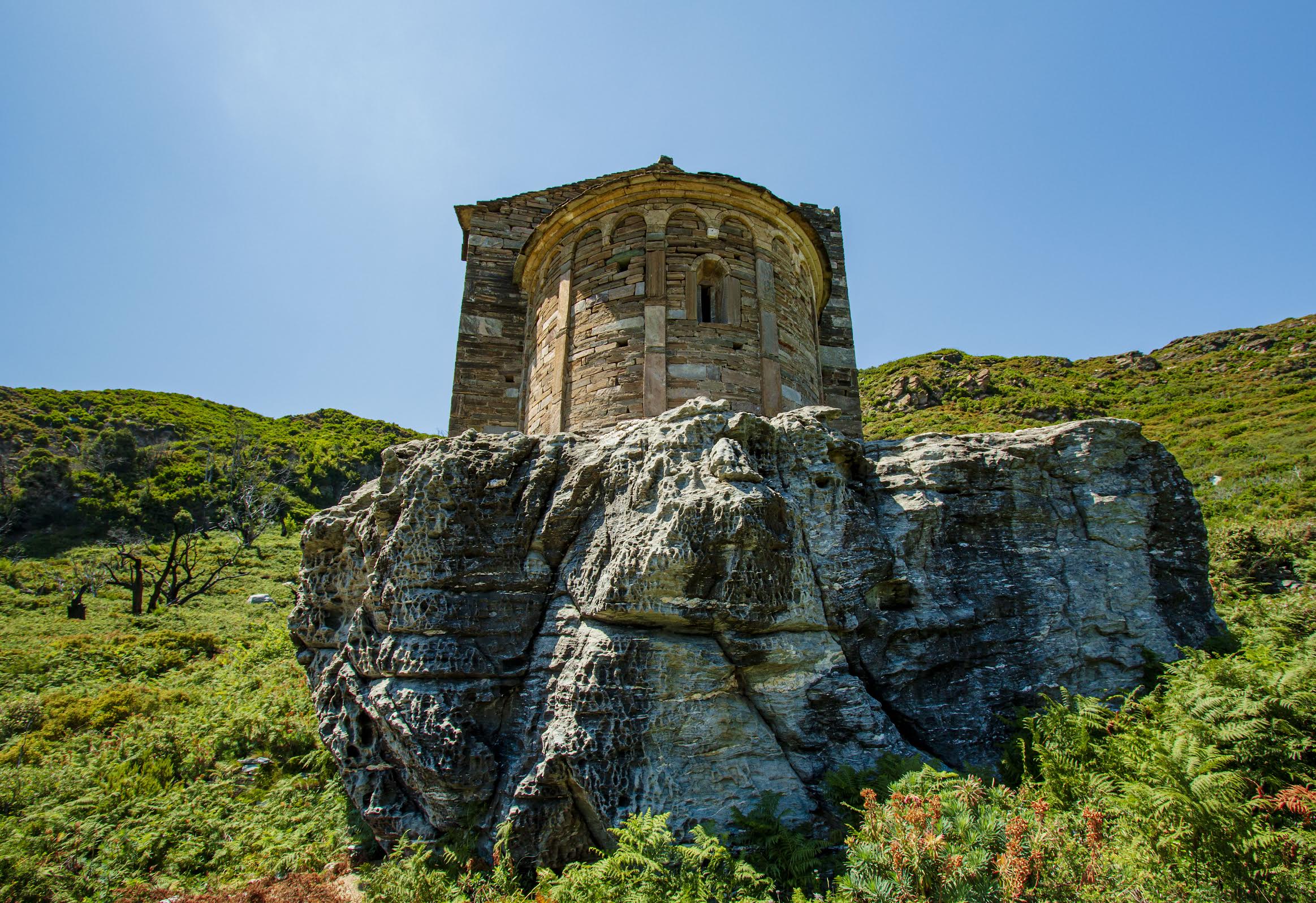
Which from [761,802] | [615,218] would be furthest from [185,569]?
[761,802]

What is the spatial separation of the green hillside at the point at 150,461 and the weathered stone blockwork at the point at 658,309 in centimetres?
2889

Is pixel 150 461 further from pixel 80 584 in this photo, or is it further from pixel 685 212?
pixel 685 212

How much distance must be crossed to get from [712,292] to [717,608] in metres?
5.83

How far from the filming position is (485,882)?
4461 mm

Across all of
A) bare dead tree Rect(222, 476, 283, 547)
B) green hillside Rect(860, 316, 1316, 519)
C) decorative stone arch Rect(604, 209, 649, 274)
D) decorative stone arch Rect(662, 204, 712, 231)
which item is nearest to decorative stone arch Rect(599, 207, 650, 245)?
decorative stone arch Rect(604, 209, 649, 274)

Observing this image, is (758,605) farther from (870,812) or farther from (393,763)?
(393,763)

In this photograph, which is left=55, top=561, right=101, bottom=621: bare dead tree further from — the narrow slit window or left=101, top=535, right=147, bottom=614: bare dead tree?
the narrow slit window

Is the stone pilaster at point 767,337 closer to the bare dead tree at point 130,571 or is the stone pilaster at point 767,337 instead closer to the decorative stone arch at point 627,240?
the decorative stone arch at point 627,240

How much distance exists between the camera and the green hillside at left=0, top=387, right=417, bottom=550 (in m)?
32.2

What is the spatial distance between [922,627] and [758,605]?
1.50 m

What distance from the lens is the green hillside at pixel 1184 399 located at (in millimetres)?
21297

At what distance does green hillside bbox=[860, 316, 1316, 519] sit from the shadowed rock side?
17.2 metres

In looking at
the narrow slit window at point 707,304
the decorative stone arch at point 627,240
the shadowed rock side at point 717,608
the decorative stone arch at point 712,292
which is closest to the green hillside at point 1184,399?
the shadowed rock side at point 717,608

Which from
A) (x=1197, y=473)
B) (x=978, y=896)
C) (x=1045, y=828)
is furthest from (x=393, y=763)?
(x=1197, y=473)
